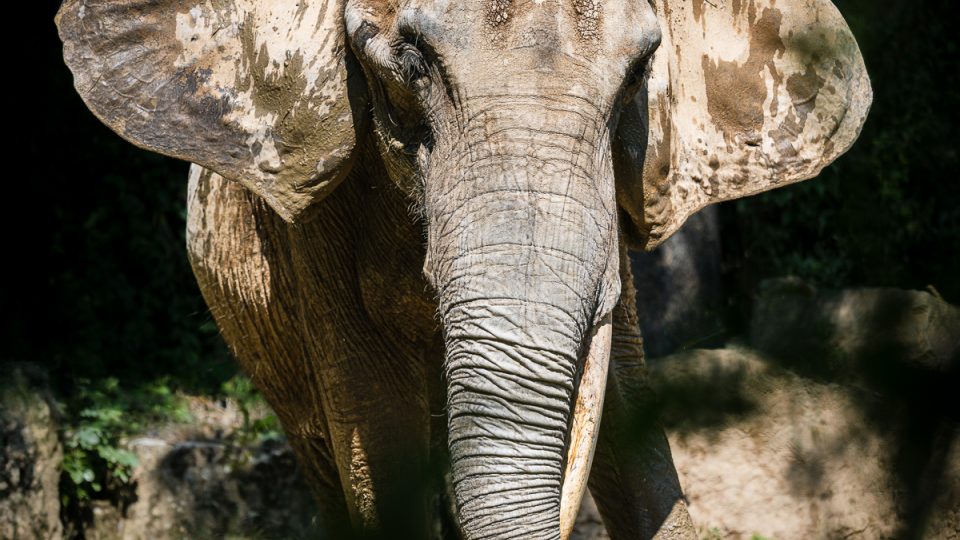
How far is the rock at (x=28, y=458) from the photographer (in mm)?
4969

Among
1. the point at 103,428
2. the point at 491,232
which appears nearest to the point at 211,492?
the point at 103,428

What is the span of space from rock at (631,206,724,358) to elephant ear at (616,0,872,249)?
314 cm

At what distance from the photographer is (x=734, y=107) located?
339 centimetres

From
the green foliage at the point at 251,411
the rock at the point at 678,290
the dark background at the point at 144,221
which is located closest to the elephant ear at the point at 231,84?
the green foliage at the point at 251,411

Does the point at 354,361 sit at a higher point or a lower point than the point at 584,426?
higher

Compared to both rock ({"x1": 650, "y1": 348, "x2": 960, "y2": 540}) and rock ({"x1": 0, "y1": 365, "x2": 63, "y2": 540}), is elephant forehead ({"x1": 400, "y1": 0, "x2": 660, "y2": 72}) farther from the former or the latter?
rock ({"x1": 0, "y1": 365, "x2": 63, "y2": 540})

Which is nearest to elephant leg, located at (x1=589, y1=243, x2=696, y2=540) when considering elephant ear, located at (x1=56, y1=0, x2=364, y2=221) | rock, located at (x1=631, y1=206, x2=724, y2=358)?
elephant ear, located at (x1=56, y1=0, x2=364, y2=221)

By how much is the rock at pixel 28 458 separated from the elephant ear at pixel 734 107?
2739 mm

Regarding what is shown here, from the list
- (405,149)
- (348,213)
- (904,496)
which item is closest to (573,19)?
(405,149)

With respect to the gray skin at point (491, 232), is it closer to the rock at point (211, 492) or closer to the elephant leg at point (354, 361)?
the elephant leg at point (354, 361)

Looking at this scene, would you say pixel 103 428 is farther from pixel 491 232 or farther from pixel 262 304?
pixel 491 232

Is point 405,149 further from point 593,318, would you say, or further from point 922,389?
point 922,389

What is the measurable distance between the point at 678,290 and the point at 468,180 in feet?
14.0

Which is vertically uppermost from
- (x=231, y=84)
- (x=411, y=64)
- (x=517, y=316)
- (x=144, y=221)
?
(x=144, y=221)
